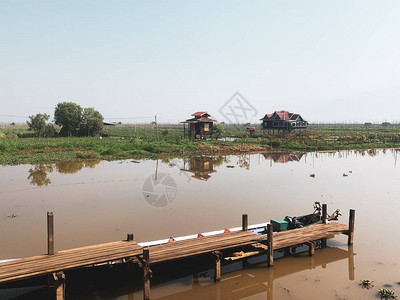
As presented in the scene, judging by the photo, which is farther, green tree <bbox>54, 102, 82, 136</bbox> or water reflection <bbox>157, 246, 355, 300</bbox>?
green tree <bbox>54, 102, 82, 136</bbox>

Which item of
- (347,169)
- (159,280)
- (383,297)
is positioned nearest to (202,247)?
(159,280)

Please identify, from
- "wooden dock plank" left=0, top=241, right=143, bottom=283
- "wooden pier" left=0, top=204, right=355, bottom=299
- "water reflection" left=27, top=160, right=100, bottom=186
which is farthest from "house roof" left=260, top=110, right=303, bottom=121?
"wooden dock plank" left=0, top=241, right=143, bottom=283

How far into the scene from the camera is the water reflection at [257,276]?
8.48 meters

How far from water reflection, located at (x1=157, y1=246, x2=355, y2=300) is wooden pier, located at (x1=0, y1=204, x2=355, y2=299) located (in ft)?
1.16

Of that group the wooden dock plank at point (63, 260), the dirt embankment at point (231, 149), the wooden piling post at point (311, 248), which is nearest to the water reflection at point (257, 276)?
the wooden piling post at point (311, 248)

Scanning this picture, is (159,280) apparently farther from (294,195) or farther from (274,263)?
(294,195)

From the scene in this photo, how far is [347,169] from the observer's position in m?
29.1

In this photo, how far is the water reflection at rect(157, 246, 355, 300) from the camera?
8477mm

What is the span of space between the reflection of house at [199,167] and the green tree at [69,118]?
32.9 metres

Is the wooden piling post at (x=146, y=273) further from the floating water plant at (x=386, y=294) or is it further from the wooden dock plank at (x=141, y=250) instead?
the floating water plant at (x=386, y=294)

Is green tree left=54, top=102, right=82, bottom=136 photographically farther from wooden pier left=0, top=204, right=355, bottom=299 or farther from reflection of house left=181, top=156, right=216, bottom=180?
wooden pier left=0, top=204, right=355, bottom=299

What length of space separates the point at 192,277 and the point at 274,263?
2.97 metres

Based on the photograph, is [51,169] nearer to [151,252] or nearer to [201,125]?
[151,252]

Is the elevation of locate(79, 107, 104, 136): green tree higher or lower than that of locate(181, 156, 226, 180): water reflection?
higher
